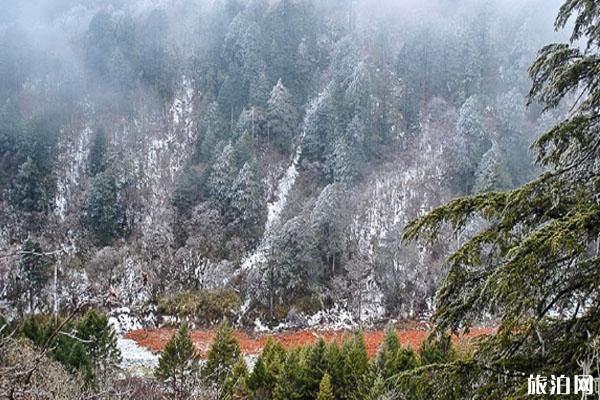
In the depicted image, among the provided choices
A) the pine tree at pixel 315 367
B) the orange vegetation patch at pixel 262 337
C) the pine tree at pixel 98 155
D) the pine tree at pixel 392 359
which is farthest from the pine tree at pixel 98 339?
the pine tree at pixel 98 155

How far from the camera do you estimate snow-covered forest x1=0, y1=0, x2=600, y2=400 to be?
35844 millimetres

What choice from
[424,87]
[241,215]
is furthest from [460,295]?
[424,87]

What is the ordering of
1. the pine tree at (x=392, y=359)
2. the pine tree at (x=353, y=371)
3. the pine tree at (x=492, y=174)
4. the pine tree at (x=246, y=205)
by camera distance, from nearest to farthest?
the pine tree at (x=392, y=359) < the pine tree at (x=353, y=371) < the pine tree at (x=492, y=174) < the pine tree at (x=246, y=205)

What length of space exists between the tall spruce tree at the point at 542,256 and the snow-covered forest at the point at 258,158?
14.0m

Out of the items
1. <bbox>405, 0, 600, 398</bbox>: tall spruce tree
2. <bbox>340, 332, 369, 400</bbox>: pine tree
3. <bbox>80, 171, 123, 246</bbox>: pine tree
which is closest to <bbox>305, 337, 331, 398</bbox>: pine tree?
<bbox>340, 332, 369, 400</bbox>: pine tree

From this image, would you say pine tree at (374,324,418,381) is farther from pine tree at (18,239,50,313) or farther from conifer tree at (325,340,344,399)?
pine tree at (18,239,50,313)

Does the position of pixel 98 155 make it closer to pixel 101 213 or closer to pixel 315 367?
pixel 101 213

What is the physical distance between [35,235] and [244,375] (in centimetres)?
3487

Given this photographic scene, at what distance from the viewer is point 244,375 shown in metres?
19.6

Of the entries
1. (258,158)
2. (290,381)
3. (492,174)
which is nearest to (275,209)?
(258,158)

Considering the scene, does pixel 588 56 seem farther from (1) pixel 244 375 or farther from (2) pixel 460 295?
(1) pixel 244 375

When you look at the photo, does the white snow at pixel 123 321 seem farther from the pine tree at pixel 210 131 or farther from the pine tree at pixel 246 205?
the pine tree at pixel 210 131

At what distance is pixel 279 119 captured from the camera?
53.4 meters

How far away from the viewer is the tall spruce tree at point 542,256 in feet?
10.7
